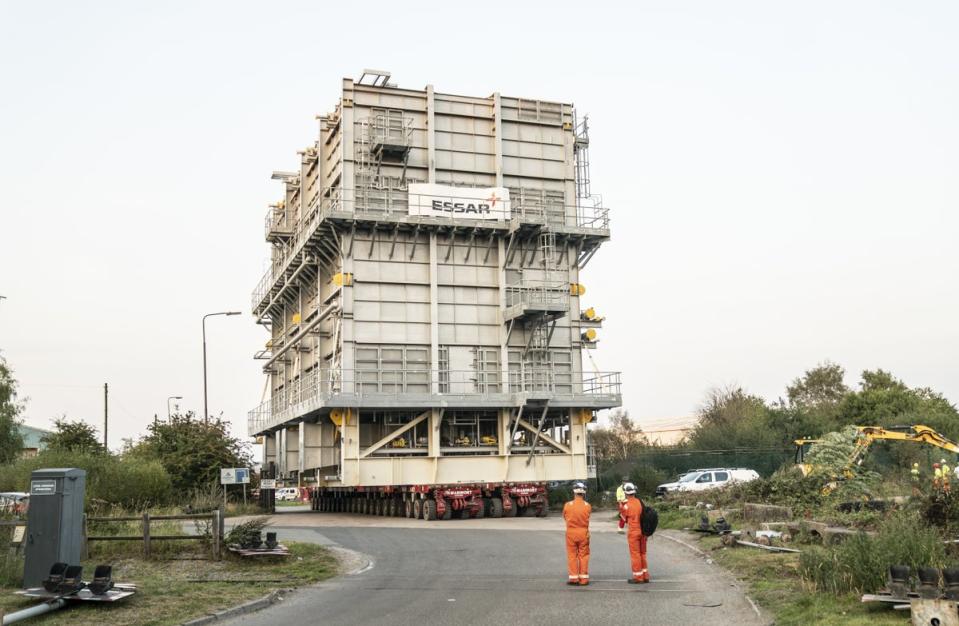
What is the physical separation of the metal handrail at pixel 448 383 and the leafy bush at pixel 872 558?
72.9 feet

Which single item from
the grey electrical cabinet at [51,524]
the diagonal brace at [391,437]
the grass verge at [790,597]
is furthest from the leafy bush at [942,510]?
the diagonal brace at [391,437]

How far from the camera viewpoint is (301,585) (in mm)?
15195

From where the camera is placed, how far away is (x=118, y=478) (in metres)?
26.8

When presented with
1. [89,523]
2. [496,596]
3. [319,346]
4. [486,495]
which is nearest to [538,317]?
[486,495]

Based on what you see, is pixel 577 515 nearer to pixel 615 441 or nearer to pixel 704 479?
pixel 704 479

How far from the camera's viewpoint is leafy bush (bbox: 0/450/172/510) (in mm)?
26031

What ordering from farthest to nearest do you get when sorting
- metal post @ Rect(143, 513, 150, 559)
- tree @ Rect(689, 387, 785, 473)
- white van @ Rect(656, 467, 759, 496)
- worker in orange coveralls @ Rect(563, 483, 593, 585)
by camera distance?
tree @ Rect(689, 387, 785, 473)
white van @ Rect(656, 467, 759, 496)
metal post @ Rect(143, 513, 150, 559)
worker in orange coveralls @ Rect(563, 483, 593, 585)

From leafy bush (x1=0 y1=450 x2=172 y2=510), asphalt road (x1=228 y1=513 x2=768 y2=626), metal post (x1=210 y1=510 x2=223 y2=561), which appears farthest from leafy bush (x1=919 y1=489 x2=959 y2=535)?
leafy bush (x1=0 y1=450 x2=172 y2=510)

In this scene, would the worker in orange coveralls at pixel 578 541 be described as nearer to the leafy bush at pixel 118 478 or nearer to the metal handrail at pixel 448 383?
the leafy bush at pixel 118 478

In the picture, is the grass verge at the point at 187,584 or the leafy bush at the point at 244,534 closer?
the grass verge at the point at 187,584

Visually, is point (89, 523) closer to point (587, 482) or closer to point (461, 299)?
point (461, 299)

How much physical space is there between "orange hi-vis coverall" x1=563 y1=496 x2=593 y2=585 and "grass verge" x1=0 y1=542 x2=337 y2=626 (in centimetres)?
431

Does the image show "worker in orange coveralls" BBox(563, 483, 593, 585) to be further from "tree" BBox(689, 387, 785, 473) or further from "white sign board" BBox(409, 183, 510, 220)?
"tree" BBox(689, 387, 785, 473)

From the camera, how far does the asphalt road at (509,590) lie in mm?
11852
